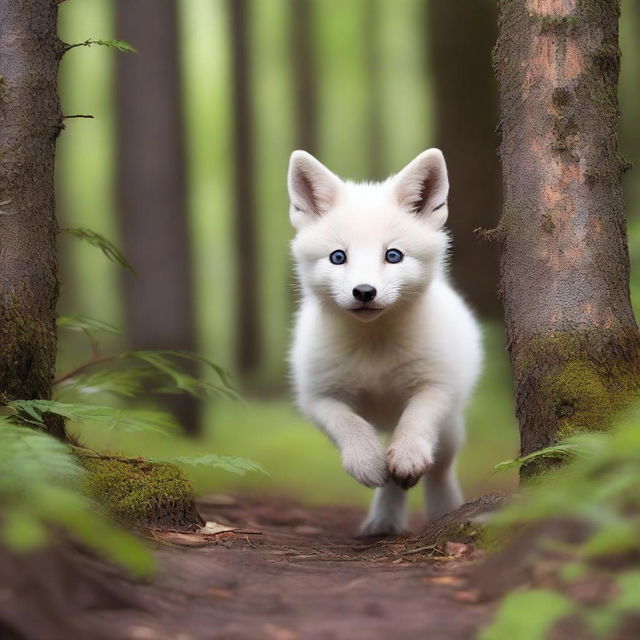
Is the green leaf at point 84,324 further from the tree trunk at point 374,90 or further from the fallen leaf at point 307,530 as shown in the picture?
the tree trunk at point 374,90

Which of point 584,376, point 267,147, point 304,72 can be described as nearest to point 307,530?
point 584,376

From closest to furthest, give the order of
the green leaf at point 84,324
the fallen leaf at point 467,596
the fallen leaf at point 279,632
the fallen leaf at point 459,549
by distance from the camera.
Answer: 1. the fallen leaf at point 279,632
2. the fallen leaf at point 467,596
3. the fallen leaf at point 459,549
4. the green leaf at point 84,324

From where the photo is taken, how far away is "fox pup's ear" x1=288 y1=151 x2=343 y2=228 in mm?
5059

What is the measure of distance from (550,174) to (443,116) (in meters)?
5.41

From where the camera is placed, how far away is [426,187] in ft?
16.8

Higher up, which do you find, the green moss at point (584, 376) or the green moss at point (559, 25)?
the green moss at point (559, 25)

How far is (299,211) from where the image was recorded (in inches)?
205

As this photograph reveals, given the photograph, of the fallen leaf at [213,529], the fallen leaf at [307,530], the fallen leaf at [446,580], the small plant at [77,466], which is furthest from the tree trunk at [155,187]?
the fallen leaf at [446,580]

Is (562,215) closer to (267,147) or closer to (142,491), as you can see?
(142,491)

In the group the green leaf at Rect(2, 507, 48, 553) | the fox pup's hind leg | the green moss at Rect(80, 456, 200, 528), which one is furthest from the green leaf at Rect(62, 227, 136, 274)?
the green leaf at Rect(2, 507, 48, 553)

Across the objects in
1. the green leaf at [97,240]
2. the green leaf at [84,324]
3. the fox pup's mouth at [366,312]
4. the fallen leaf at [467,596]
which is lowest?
the fallen leaf at [467,596]

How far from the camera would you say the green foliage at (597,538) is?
2.09 metres

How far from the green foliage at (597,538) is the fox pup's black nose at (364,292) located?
198 cm

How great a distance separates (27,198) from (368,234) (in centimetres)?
178
